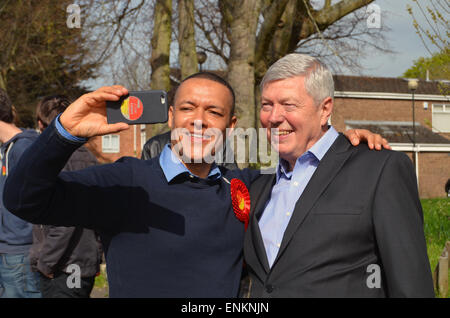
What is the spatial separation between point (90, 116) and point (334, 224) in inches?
46.5

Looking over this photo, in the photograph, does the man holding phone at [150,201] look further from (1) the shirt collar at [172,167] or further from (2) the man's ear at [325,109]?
(2) the man's ear at [325,109]

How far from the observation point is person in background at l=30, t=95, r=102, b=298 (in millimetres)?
3412

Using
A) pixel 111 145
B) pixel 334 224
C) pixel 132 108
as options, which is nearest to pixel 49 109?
pixel 132 108

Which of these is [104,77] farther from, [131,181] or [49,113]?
[131,181]

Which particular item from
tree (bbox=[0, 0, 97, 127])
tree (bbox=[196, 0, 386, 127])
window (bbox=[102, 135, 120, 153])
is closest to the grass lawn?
tree (bbox=[196, 0, 386, 127])

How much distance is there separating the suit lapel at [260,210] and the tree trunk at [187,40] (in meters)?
6.61

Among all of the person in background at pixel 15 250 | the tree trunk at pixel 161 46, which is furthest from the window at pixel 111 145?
the person in background at pixel 15 250

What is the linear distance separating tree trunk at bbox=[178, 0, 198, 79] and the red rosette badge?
6770mm

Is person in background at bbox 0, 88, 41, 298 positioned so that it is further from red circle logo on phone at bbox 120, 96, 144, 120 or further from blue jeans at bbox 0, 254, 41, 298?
red circle logo on phone at bbox 120, 96, 144, 120

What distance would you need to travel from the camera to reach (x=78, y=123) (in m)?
1.91

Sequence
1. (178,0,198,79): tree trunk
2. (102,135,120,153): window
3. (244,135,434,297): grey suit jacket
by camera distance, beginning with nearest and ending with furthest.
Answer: (244,135,434,297): grey suit jacket < (178,0,198,79): tree trunk < (102,135,120,153): window

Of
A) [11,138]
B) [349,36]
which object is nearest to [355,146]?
[11,138]

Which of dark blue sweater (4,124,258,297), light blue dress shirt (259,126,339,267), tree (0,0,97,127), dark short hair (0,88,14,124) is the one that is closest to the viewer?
dark blue sweater (4,124,258,297)

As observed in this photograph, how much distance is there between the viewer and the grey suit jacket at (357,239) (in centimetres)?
206
